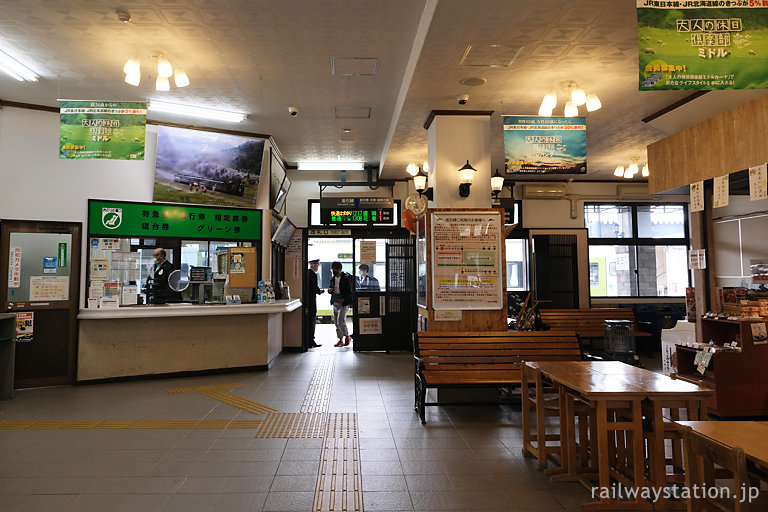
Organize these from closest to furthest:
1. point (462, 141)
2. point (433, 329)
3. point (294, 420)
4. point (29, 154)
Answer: point (294, 420) → point (433, 329) → point (462, 141) → point (29, 154)

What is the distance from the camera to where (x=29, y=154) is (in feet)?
21.4

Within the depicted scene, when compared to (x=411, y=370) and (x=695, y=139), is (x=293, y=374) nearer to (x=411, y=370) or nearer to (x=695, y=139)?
(x=411, y=370)

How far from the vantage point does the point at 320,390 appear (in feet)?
20.6

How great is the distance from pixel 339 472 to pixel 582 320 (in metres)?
6.77

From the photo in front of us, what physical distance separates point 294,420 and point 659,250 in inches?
368

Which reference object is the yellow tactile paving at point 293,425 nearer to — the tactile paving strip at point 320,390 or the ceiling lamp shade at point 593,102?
the tactile paving strip at point 320,390

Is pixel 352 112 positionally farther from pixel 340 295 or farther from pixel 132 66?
pixel 340 295

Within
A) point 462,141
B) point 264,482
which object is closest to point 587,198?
point 462,141

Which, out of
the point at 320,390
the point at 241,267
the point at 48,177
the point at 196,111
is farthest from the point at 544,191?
the point at 48,177

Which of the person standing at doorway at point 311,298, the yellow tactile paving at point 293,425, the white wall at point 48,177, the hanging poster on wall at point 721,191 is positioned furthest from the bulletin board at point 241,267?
the hanging poster on wall at point 721,191

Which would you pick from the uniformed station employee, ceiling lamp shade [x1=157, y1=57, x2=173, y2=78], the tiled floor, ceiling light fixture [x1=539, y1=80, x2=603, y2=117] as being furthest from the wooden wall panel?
the uniformed station employee

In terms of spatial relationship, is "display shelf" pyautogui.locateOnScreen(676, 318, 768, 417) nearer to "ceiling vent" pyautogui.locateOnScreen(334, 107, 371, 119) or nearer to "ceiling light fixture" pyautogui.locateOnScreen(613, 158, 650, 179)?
"ceiling light fixture" pyautogui.locateOnScreen(613, 158, 650, 179)

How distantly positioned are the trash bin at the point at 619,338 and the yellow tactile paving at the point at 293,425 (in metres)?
5.73

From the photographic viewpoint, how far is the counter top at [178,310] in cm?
645
